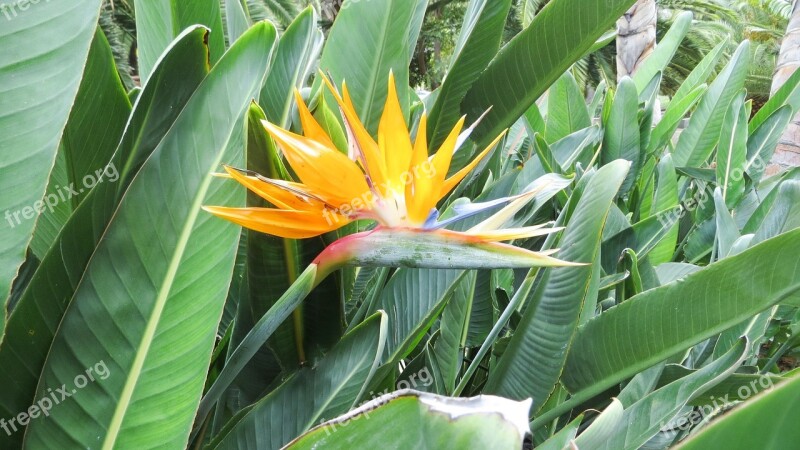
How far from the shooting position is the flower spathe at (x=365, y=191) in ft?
1.38

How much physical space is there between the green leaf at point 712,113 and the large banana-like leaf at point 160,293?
1333 mm

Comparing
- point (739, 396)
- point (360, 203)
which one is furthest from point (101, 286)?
point (739, 396)

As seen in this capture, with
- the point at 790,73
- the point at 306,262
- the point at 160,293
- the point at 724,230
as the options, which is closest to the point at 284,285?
the point at 306,262

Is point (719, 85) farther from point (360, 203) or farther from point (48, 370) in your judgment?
point (48, 370)

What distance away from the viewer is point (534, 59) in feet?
2.71

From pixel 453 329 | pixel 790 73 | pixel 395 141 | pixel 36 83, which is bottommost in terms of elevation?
pixel 790 73

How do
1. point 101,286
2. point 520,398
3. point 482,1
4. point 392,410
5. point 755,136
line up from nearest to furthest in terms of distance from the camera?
1. point 392,410
2. point 101,286
3. point 520,398
4. point 482,1
5. point 755,136

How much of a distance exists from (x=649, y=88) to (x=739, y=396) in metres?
1.08

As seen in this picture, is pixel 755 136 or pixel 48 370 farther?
pixel 755 136

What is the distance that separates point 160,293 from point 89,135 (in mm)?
251

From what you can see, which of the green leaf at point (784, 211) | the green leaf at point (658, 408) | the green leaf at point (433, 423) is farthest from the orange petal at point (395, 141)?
the green leaf at point (784, 211)

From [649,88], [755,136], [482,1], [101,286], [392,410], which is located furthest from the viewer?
[649,88]

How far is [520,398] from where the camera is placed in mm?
614

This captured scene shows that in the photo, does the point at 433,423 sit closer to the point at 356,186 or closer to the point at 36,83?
the point at 356,186
